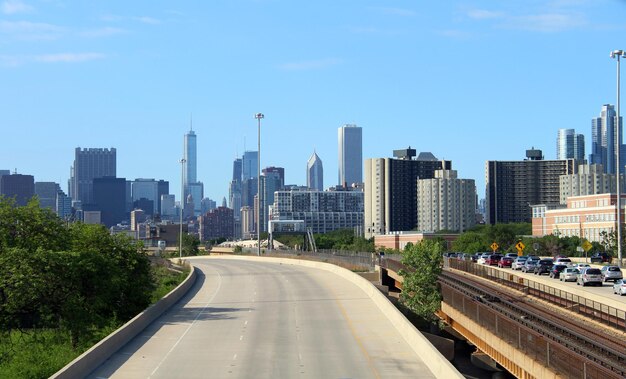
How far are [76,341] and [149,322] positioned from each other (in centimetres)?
342

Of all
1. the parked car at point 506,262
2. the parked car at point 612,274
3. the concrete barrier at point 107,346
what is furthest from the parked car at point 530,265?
the concrete barrier at point 107,346

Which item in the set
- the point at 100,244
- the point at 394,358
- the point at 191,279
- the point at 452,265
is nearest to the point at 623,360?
the point at 394,358

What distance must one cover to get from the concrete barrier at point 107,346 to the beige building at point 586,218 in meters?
103

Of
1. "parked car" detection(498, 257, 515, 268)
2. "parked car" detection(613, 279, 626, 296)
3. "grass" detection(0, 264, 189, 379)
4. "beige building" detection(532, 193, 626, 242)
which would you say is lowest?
"grass" detection(0, 264, 189, 379)

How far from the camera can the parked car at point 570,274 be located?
66.1 m

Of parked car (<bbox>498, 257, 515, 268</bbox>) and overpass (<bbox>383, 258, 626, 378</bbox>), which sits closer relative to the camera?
overpass (<bbox>383, 258, 626, 378</bbox>)

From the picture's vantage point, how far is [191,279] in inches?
2940

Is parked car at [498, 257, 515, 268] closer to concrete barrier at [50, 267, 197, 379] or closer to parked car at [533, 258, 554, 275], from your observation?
parked car at [533, 258, 554, 275]

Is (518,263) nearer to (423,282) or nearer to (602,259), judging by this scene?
(602,259)

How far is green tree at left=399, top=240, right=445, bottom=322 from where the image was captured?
2265 inches

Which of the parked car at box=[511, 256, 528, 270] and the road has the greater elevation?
the parked car at box=[511, 256, 528, 270]

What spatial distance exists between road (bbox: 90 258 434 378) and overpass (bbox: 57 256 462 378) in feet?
0.11

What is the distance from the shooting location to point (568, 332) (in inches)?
1421

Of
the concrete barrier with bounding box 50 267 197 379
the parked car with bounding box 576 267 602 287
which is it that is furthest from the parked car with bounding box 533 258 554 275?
the concrete barrier with bounding box 50 267 197 379
